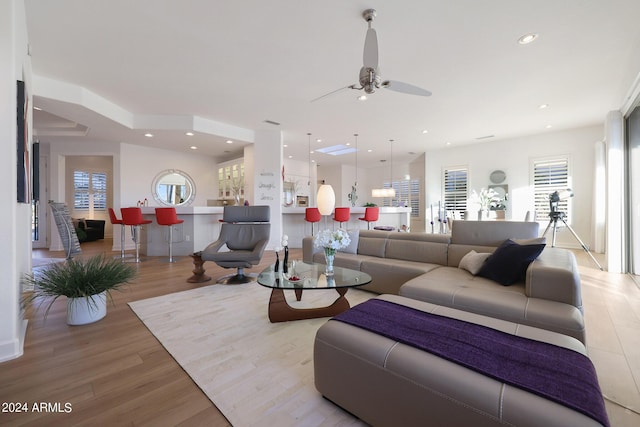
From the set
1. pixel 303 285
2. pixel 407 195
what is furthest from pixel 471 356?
pixel 407 195

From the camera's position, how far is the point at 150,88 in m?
4.14

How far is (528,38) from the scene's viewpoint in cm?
288

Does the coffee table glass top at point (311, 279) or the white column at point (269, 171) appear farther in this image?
the white column at point (269, 171)

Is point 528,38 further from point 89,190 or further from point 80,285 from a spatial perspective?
point 89,190

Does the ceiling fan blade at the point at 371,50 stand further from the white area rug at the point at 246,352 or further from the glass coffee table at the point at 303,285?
the white area rug at the point at 246,352

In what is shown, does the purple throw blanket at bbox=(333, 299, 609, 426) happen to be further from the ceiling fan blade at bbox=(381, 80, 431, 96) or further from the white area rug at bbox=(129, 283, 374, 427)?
the ceiling fan blade at bbox=(381, 80, 431, 96)

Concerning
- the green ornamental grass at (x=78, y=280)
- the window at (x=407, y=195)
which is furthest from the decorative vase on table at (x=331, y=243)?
the window at (x=407, y=195)

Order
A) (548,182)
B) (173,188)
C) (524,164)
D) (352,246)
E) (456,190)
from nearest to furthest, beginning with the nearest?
(352,246), (548,182), (524,164), (173,188), (456,190)

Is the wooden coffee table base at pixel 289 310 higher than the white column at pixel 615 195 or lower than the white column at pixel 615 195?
lower

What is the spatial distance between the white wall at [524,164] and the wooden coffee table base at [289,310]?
22.8 ft

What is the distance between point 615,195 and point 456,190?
13.2 feet

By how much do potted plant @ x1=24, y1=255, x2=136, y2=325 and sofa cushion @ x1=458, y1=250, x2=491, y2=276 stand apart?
10.9 ft

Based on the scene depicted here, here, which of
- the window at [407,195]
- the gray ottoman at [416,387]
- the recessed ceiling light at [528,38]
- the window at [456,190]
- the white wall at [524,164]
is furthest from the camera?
the window at [407,195]

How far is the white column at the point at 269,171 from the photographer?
641 centimetres
